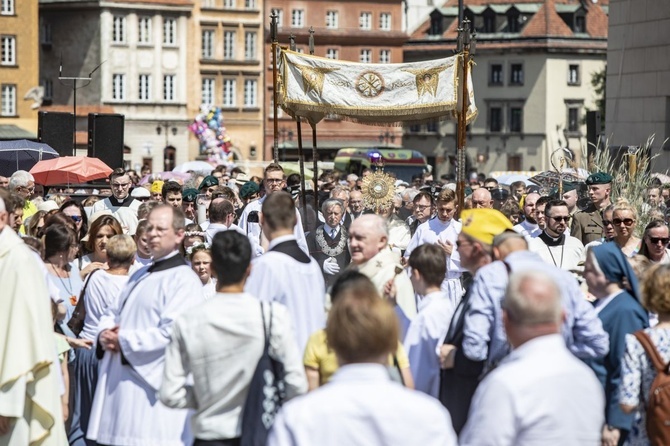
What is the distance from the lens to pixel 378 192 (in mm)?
17625

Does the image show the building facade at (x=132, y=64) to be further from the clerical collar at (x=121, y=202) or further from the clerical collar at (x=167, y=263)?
the clerical collar at (x=167, y=263)

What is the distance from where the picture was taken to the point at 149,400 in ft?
26.9

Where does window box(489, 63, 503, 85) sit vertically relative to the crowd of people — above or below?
above

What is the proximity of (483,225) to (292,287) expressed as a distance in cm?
110

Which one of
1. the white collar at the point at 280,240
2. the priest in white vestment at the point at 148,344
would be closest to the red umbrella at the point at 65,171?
the priest in white vestment at the point at 148,344

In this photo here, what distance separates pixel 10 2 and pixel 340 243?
5961cm

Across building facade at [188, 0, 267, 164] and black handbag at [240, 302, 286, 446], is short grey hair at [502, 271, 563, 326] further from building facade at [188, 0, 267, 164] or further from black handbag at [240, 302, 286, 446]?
building facade at [188, 0, 267, 164]

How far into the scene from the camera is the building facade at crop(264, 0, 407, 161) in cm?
8425

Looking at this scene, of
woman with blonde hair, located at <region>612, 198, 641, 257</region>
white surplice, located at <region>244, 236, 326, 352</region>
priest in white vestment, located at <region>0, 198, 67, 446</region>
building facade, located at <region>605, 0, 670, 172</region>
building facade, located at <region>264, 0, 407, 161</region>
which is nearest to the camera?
priest in white vestment, located at <region>0, 198, 67, 446</region>

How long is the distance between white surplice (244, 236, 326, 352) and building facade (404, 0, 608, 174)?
78336 mm

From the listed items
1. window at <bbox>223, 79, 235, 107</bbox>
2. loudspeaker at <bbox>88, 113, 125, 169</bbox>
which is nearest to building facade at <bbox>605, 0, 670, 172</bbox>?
loudspeaker at <bbox>88, 113, 125, 169</bbox>

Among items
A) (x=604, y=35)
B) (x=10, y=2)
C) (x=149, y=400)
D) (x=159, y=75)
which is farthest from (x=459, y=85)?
(x=604, y=35)

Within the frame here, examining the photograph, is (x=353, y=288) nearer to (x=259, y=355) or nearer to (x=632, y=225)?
(x=259, y=355)

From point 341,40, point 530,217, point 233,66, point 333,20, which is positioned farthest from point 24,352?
point 333,20
